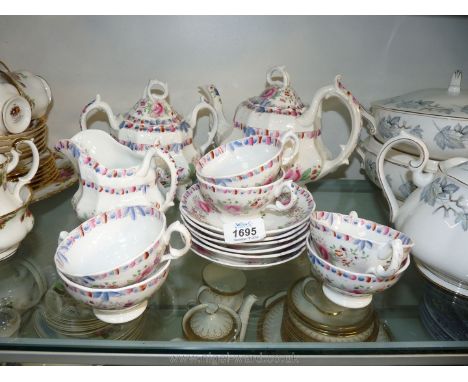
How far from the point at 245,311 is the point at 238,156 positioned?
0.96 ft

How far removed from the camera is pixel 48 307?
0.68 metres

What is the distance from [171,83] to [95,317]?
598 mm

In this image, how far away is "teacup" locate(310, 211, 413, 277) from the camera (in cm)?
59

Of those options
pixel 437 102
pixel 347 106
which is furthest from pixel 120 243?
pixel 437 102

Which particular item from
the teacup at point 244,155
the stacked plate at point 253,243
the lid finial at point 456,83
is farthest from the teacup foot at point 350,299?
the lid finial at point 456,83

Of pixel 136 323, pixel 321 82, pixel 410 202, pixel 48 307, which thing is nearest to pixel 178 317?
pixel 136 323

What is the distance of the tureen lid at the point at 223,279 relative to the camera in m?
0.74

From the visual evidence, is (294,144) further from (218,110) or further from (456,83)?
(456,83)

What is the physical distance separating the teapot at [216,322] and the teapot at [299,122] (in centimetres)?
30

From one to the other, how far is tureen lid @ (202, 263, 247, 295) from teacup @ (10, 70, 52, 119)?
0.51 meters

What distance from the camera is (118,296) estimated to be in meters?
0.58

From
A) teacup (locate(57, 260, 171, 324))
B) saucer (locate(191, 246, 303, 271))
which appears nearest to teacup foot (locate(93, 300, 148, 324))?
teacup (locate(57, 260, 171, 324))

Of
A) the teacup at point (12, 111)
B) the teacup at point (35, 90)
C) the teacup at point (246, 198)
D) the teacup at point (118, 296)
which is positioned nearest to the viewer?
the teacup at point (118, 296)

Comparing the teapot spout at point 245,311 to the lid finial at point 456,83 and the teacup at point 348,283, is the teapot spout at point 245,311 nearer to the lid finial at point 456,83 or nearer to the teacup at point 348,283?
the teacup at point 348,283
